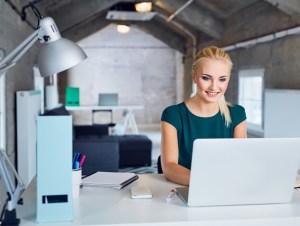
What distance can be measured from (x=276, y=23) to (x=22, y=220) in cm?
416

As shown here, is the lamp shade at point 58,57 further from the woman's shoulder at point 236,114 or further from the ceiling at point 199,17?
the ceiling at point 199,17

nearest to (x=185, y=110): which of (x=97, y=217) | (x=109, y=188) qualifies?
(x=109, y=188)

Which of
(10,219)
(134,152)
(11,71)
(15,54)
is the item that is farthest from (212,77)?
(134,152)

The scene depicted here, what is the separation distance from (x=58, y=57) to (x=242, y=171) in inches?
27.0

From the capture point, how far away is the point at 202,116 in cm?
188

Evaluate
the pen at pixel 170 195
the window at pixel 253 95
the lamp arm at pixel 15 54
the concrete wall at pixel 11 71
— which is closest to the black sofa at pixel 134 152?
the window at pixel 253 95

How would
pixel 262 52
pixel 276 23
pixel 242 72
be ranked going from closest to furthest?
pixel 276 23
pixel 262 52
pixel 242 72

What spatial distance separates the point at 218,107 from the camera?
1.89m

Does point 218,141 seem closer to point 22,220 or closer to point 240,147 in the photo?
point 240,147

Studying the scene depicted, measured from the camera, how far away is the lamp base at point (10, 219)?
42.5 inches

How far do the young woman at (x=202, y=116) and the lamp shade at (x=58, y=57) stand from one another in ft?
1.91

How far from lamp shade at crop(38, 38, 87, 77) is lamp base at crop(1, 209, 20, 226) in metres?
0.45

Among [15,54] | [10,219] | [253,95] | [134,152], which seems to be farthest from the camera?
[134,152]

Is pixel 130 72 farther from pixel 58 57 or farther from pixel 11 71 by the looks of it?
pixel 58 57
